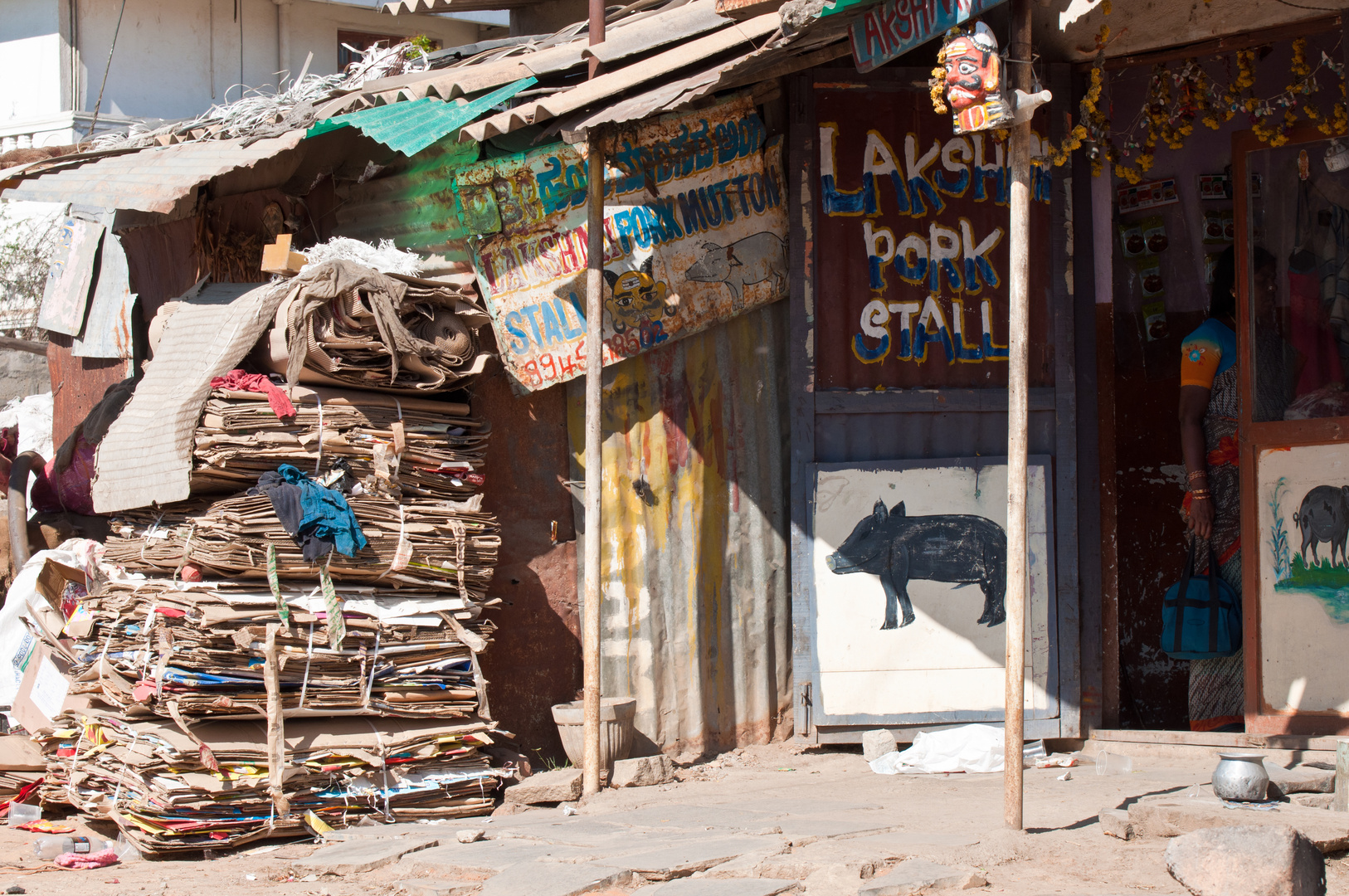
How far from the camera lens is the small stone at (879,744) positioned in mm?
6605

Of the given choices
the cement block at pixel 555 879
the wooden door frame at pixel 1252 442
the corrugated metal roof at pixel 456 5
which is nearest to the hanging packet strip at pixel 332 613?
the cement block at pixel 555 879

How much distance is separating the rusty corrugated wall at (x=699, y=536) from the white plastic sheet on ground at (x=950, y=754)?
0.91 m

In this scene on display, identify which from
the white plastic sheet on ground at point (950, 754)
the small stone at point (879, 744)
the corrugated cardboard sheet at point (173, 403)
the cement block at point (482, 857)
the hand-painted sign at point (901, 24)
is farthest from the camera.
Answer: the small stone at point (879, 744)

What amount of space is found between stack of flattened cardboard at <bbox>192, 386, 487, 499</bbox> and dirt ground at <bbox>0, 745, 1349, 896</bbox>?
172cm

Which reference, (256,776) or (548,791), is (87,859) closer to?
(256,776)

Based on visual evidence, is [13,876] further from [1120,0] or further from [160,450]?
[1120,0]

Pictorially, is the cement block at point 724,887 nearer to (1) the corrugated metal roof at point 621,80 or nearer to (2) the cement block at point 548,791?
(2) the cement block at point 548,791

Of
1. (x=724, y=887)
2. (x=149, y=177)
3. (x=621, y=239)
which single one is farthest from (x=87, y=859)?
(x=621, y=239)

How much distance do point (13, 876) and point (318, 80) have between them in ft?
17.1

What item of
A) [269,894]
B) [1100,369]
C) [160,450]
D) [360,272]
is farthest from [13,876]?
[1100,369]

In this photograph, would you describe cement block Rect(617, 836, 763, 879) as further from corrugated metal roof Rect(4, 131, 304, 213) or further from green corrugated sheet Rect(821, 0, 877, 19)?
corrugated metal roof Rect(4, 131, 304, 213)

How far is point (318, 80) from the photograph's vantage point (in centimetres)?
838

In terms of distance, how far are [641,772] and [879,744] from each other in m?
1.28

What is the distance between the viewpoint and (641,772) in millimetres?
6242
